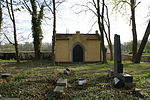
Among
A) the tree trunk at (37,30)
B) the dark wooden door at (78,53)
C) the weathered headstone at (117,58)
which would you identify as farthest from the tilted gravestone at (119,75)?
the tree trunk at (37,30)

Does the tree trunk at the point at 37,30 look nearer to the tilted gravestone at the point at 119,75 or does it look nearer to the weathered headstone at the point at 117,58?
the tilted gravestone at the point at 119,75

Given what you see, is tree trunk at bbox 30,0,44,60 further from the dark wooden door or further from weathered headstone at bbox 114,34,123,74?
weathered headstone at bbox 114,34,123,74

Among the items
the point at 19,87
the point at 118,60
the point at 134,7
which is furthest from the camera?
the point at 134,7

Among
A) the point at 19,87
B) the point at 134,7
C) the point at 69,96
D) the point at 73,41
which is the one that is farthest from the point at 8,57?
the point at 69,96

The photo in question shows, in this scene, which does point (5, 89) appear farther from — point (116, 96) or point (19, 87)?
point (116, 96)

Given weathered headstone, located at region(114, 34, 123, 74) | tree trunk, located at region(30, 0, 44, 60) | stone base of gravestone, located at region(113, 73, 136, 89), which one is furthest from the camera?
tree trunk, located at region(30, 0, 44, 60)

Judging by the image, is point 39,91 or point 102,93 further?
Answer: point 39,91

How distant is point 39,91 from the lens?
21.1 ft

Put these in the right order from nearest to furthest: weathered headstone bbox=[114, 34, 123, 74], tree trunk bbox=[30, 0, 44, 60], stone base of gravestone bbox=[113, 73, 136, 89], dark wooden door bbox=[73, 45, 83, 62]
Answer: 1. stone base of gravestone bbox=[113, 73, 136, 89]
2. weathered headstone bbox=[114, 34, 123, 74]
3. dark wooden door bbox=[73, 45, 83, 62]
4. tree trunk bbox=[30, 0, 44, 60]

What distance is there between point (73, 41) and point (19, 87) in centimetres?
1787

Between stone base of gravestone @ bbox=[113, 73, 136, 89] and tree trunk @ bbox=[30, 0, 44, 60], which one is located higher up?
tree trunk @ bbox=[30, 0, 44, 60]

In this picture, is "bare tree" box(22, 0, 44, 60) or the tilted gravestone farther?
"bare tree" box(22, 0, 44, 60)

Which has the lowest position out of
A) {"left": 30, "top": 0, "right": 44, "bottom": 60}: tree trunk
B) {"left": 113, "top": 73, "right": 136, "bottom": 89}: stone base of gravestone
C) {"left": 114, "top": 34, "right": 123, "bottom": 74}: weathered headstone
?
{"left": 113, "top": 73, "right": 136, "bottom": 89}: stone base of gravestone

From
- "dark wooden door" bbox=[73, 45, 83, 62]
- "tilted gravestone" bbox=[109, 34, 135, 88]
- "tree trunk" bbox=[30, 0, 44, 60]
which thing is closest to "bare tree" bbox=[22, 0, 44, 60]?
"tree trunk" bbox=[30, 0, 44, 60]
